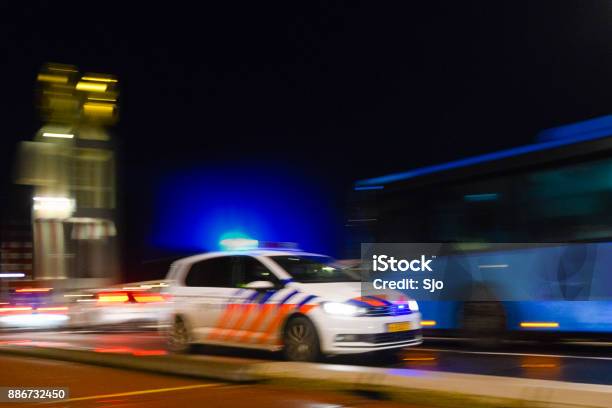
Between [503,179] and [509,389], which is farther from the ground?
[503,179]

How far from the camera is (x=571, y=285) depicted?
11.2m

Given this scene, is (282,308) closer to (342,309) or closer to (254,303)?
(254,303)

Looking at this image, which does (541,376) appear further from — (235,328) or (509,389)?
(235,328)

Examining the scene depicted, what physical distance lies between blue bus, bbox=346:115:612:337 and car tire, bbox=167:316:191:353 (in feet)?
12.4

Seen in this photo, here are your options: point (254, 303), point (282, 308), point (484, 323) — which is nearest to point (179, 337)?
point (254, 303)

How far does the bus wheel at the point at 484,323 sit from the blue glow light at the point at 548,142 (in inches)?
97.7

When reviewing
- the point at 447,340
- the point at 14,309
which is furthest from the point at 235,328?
the point at 14,309

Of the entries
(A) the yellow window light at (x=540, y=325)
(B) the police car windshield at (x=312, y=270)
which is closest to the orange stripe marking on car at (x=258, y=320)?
(B) the police car windshield at (x=312, y=270)

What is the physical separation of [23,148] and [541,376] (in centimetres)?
4784

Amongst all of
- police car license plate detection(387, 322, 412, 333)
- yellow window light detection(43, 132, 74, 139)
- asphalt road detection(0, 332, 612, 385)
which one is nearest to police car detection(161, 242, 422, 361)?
police car license plate detection(387, 322, 412, 333)

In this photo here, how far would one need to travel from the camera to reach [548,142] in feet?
39.5

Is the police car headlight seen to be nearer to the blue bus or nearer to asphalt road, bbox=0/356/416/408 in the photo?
asphalt road, bbox=0/356/416/408

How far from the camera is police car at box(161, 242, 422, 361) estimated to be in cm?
982

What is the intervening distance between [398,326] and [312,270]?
64.1 inches
